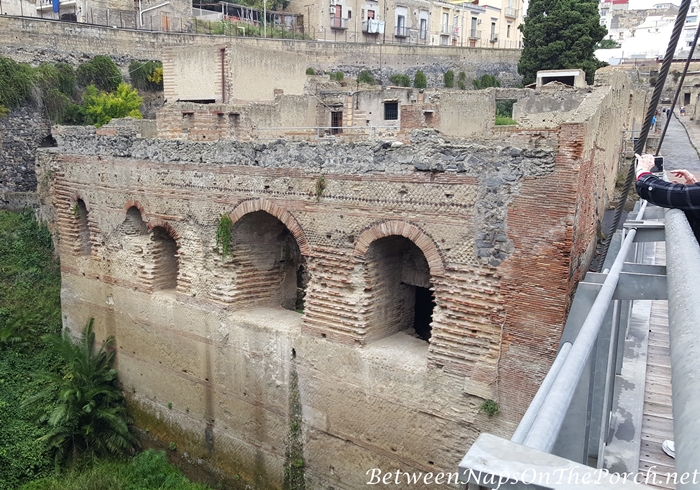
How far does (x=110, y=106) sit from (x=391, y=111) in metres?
9.85

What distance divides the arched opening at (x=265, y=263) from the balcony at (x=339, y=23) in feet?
96.0

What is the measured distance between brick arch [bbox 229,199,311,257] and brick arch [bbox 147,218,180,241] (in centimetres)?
134

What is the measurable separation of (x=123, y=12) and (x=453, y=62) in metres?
18.6

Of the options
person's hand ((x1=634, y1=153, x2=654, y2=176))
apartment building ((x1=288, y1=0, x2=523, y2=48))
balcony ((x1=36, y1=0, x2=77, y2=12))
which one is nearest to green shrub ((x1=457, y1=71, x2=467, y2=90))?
apartment building ((x1=288, y1=0, x2=523, y2=48))

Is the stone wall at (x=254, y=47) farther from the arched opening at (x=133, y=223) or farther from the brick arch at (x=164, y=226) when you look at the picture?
the brick arch at (x=164, y=226)

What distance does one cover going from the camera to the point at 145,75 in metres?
24.7

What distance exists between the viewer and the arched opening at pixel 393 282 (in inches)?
307

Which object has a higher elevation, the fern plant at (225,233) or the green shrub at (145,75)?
the green shrub at (145,75)

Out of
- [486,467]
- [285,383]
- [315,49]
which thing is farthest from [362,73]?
[486,467]

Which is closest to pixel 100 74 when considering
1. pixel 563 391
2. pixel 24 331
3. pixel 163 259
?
pixel 24 331

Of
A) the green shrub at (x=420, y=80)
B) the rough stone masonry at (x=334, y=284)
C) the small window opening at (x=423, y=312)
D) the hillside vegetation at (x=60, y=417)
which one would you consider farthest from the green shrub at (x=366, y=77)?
the small window opening at (x=423, y=312)

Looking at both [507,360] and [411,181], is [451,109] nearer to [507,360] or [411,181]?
[411,181]

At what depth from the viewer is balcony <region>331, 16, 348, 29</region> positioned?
119 ft

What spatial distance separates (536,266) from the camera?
21.1ft
